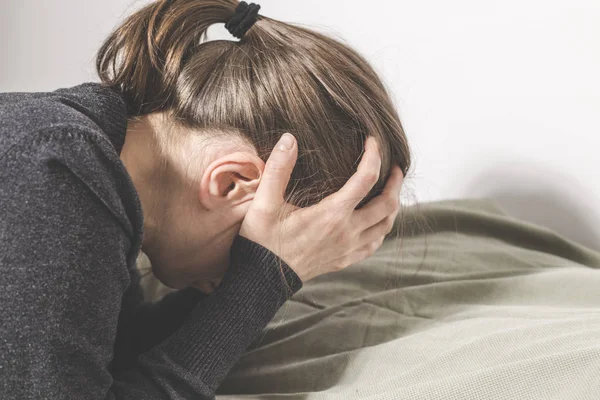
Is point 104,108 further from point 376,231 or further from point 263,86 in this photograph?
point 376,231

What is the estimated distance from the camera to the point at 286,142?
2.62 feet

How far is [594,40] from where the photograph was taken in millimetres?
1104

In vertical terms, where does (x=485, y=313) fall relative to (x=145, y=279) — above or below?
above

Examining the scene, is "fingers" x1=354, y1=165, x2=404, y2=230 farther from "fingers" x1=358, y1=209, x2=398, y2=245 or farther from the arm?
the arm

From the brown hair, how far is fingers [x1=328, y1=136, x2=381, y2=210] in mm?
16

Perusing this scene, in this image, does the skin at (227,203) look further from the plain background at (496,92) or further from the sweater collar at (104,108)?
the plain background at (496,92)

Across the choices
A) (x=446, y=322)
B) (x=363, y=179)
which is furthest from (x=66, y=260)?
(x=446, y=322)

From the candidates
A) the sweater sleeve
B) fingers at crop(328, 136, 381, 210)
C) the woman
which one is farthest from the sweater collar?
fingers at crop(328, 136, 381, 210)

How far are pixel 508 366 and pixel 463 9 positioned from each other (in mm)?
730

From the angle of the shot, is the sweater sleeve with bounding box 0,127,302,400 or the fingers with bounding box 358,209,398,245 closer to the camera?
the sweater sleeve with bounding box 0,127,302,400

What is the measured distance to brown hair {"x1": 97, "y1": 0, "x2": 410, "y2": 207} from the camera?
0.81 meters

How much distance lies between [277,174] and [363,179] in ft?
0.33

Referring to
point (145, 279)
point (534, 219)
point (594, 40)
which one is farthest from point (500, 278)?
point (145, 279)

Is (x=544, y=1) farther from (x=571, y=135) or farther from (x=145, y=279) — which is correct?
(x=145, y=279)
